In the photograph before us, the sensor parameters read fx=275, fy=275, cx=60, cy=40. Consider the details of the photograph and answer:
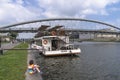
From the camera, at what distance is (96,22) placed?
180375 millimetres

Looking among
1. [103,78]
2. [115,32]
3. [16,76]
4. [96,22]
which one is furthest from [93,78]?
[115,32]

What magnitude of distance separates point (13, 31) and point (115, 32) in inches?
2852

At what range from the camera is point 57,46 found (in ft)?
166

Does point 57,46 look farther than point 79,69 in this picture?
Yes

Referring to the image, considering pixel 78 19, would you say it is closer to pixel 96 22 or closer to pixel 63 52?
pixel 96 22

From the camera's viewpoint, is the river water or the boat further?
the boat

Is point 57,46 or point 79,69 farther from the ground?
point 57,46

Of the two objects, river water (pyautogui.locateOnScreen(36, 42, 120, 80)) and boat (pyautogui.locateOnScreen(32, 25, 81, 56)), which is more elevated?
boat (pyautogui.locateOnScreen(32, 25, 81, 56))

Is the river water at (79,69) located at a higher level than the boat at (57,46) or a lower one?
lower

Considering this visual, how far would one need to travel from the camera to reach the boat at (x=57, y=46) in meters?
46.8

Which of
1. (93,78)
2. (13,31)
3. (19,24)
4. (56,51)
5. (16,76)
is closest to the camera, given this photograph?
(16,76)

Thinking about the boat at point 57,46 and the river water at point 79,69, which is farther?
the boat at point 57,46

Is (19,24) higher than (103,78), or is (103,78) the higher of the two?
(19,24)

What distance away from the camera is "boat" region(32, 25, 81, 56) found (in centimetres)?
4675
